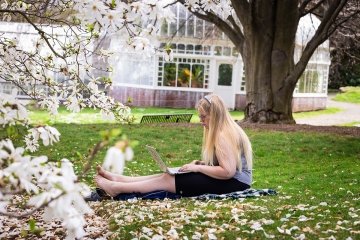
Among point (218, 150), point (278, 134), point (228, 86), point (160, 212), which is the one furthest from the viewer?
point (228, 86)

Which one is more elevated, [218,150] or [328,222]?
[218,150]

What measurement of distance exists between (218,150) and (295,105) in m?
25.9

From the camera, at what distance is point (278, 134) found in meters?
14.7

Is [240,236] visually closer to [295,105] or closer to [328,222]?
[328,222]

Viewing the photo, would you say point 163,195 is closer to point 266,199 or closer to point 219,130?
point 219,130

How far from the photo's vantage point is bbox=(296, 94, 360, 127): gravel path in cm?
2541

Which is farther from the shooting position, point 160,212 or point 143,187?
point 143,187

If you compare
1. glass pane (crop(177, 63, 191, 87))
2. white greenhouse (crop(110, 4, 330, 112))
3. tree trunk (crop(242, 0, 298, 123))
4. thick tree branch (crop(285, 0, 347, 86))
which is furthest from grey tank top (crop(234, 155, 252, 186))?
glass pane (crop(177, 63, 191, 87))

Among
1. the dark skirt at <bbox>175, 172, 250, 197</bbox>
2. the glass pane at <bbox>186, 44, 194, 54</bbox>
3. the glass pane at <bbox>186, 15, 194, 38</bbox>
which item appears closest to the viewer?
the dark skirt at <bbox>175, 172, 250, 197</bbox>

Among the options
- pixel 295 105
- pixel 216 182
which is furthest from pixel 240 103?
pixel 216 182

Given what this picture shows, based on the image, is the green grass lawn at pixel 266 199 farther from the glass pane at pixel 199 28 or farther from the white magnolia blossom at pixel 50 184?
the glass pane at pixel 199 28

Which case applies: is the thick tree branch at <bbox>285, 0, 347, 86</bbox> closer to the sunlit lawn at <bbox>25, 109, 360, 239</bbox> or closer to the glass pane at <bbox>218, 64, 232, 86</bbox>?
the sunlit lawn at <bbox>25, 109, 360, 239</bbox>

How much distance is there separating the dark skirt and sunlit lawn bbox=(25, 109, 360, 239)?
0.19m

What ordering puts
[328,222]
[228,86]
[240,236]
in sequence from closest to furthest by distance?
[240,236]
[328,222]
[228,86]
